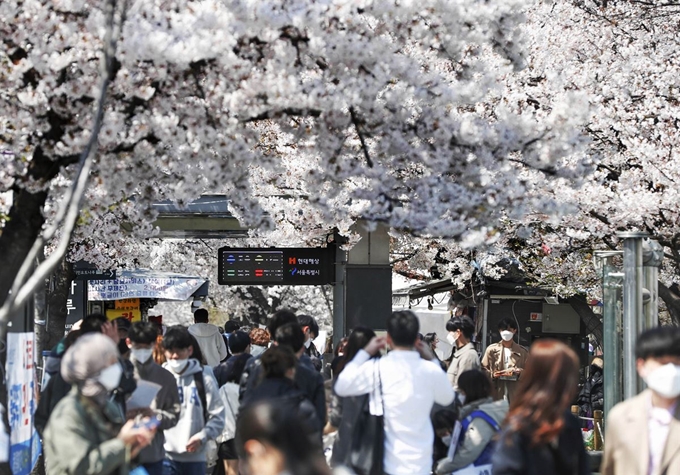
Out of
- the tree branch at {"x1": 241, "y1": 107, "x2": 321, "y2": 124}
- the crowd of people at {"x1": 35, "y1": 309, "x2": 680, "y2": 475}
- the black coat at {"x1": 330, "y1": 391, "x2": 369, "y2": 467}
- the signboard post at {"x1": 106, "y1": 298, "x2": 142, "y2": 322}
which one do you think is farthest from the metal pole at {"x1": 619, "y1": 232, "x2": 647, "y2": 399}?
the signboard post at {"x1": 106, "y1": 298, "x2": 142, "y2": 322}

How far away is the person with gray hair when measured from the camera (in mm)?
5082

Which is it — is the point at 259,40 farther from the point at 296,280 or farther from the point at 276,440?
the point at 296,280

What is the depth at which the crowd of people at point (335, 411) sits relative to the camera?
14.7ft

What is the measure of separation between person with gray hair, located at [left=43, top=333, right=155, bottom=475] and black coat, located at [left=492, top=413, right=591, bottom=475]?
190 centimetres

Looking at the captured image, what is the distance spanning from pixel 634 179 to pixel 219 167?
366 inches

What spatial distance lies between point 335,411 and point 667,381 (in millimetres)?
3111

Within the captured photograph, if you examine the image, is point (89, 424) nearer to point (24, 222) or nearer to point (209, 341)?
point (24, 222)

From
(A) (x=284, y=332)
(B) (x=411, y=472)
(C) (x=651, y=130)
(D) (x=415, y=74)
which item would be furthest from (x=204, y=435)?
(C) (x=651, y=130)

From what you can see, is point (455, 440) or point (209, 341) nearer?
point (455, 440)

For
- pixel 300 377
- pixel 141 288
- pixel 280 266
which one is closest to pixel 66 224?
pixel 300 377

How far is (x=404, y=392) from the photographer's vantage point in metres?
6.86

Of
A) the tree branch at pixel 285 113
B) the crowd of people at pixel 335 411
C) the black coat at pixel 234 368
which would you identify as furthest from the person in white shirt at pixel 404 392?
the black coat at pixel 234 368

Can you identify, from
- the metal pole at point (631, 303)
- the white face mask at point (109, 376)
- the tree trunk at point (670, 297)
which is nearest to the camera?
the white face mask at point (109, 376)

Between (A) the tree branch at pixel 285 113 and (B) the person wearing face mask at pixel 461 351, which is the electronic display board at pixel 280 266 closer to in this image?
(B) the person wearing face mask at pixel 461 351
